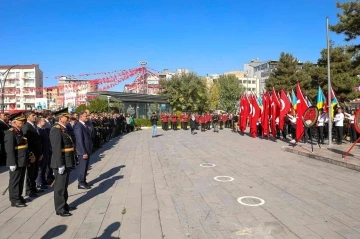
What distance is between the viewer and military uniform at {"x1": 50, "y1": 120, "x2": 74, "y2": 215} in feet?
19.2

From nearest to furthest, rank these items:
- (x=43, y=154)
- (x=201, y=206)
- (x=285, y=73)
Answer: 1. (x=201, y=206)
2. (x=43, y=154)
3. (x=285, y=73)

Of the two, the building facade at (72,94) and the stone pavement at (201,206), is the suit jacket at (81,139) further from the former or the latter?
the building facade at (72,94)

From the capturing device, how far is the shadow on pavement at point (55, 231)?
489 centimetres

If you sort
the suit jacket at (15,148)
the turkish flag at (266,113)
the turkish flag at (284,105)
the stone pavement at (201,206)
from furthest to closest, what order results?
the turkish flag at (266,113)
the turkish flag at (284,105)
the suit jacket at (15,148)
the stone pavement at (201,206)

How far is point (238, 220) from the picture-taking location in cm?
536

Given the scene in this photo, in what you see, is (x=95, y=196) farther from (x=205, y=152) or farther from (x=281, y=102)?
(x=281, y=102)

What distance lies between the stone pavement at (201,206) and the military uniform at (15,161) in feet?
0.81

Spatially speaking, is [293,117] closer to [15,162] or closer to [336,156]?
[336,156]

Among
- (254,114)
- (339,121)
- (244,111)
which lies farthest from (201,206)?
(244,111)

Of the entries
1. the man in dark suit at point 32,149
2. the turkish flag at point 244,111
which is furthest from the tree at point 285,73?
the man in dark suit at point 32,149

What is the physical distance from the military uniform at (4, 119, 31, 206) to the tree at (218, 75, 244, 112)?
56.3 m

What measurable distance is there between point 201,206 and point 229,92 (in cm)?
5719

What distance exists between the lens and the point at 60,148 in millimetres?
6031

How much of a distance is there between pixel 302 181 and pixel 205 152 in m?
6.45
